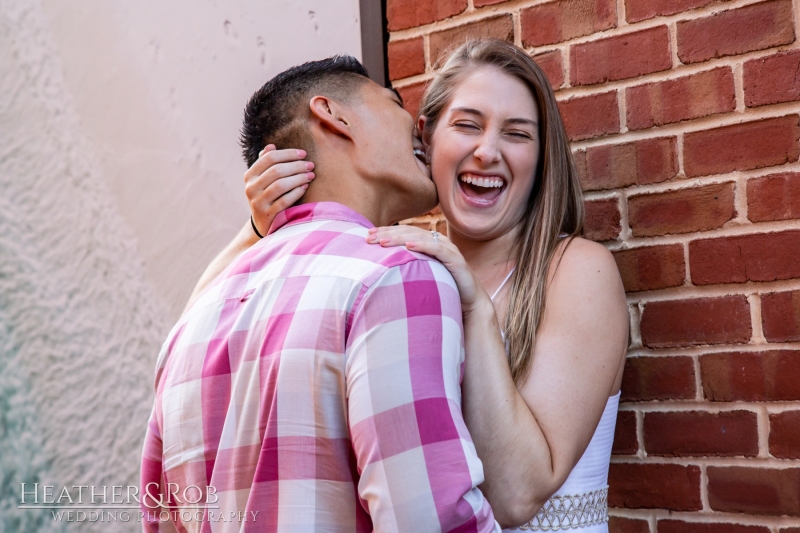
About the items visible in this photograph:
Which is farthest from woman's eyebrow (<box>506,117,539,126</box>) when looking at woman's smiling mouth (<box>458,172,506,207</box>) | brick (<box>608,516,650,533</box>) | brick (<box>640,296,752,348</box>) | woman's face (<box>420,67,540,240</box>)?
brick (<box>608,516,650,533</box>)

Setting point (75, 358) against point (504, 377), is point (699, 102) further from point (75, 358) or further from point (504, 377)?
point (75, 358)

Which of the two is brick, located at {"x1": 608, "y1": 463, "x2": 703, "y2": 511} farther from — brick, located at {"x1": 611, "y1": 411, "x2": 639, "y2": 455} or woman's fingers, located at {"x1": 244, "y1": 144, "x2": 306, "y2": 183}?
woman's fingers, located at {"x1": 244, "y1": 144, "x2": 306, "y2": 183}

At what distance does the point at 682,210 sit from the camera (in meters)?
2.11

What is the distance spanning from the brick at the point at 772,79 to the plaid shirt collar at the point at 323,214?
3.79ft

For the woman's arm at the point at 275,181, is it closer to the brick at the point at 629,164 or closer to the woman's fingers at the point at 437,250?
the woman's fingers at the point at 437,250

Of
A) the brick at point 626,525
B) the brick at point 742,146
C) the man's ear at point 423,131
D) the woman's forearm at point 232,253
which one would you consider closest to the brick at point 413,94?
the man's ear at point 423,131

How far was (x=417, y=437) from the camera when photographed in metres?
1.15

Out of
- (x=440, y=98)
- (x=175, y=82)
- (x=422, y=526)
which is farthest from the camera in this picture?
(x=175, y=82)

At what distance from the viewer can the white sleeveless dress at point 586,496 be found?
1858 millimetres

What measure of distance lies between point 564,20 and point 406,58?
0.58 meters

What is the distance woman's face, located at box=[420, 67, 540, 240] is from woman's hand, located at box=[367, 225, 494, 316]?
0.69 m

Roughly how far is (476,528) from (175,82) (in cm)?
187

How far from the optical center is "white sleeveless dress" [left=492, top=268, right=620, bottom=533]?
1858 millimetres

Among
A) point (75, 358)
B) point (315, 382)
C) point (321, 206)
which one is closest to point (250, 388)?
point (315, 382)
